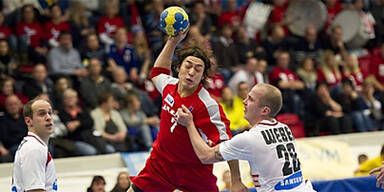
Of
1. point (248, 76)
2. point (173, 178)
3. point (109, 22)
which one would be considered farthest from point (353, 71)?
point (173, 178)

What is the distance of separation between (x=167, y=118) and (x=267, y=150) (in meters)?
1.22

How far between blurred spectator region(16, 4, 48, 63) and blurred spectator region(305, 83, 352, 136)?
4800 mm

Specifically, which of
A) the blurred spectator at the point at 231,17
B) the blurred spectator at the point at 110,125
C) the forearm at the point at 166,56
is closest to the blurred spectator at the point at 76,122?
the blurred spectator at the point at 110,125

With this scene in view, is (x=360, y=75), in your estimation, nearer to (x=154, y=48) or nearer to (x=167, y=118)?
(x=154, y=48)

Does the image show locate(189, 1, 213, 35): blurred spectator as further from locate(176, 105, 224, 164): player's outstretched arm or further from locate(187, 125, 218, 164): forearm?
locate(187, 125, 218, 164): forearm

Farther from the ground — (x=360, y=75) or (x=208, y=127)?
(x=208, y=127)

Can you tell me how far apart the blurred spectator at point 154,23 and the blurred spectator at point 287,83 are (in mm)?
2144

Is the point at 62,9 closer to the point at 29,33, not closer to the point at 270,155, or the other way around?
the point at 29,33

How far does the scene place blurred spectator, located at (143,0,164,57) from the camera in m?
13.6

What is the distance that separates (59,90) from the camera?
11.4 metres

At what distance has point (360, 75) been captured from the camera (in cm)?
1445

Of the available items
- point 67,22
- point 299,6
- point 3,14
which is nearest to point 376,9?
point 299,6

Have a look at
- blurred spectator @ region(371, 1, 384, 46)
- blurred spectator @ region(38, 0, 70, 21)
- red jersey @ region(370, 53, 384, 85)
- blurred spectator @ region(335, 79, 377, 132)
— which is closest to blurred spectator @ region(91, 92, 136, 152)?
blurred spectator @ region(38, 0, 70, 21)

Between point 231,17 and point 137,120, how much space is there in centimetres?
401
